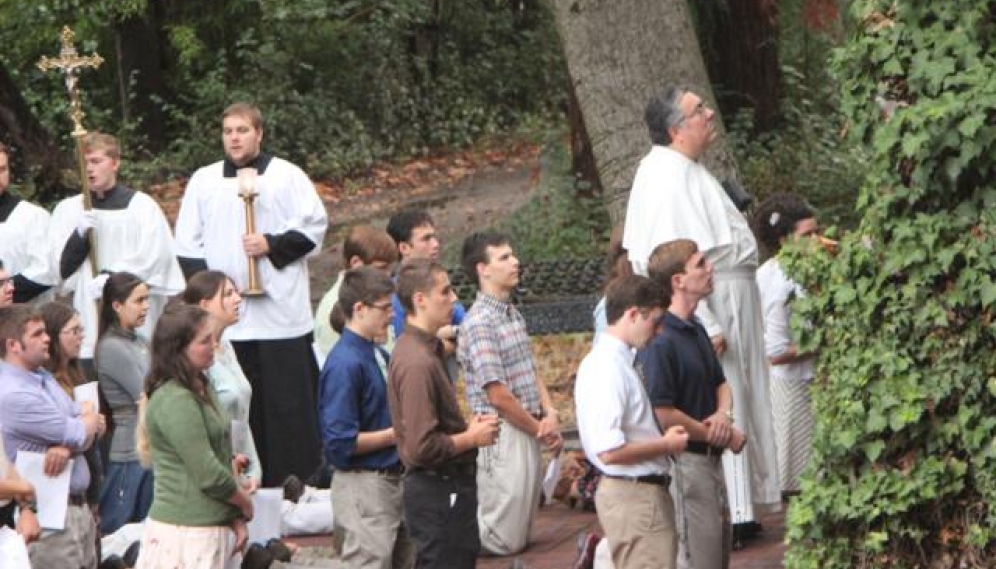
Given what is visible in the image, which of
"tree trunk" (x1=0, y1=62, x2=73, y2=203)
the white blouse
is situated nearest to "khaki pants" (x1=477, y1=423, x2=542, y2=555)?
the white blouse

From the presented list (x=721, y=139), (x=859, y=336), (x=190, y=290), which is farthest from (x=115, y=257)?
(x=859, y=336)

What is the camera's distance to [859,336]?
28.3 ft

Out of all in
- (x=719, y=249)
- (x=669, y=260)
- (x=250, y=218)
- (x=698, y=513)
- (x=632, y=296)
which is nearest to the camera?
(x=632, y=296)

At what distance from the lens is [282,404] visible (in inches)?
555

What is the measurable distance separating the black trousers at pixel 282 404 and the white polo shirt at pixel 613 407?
464cm

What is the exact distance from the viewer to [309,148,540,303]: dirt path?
23594mm

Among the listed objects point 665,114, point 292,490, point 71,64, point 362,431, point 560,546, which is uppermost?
point 71,64

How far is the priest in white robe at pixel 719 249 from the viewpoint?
1164 cm

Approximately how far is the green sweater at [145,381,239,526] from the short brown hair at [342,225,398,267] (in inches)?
96.4

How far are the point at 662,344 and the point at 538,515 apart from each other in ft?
11.7

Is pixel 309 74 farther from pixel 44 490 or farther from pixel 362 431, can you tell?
pixel 44 490

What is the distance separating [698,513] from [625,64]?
552 cm

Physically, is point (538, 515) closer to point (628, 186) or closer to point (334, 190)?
point (628, 186)

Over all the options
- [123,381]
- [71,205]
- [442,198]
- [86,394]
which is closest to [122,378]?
[123,381]
